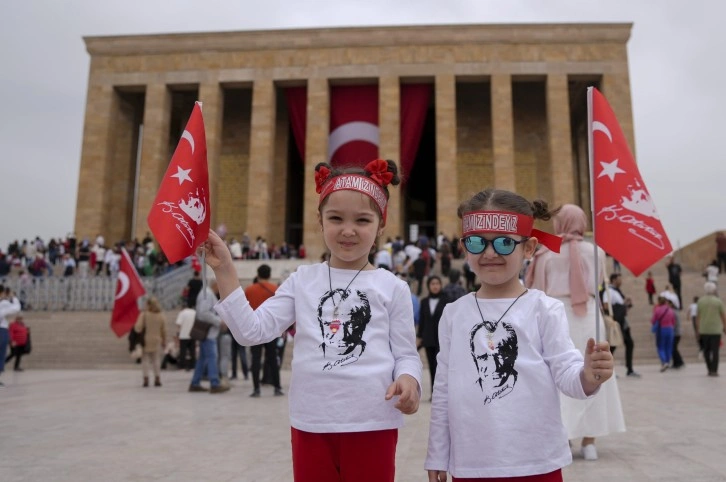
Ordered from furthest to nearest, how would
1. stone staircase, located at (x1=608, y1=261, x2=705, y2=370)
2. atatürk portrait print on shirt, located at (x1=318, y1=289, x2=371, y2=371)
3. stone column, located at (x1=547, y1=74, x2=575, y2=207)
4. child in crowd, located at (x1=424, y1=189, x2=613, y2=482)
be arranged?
stone column, located at (x1=547, y1=74, x2=575, y2=207)
stone staircase, located at (x1=608, y1=261, x2=705, y2=370)
atatürk portrait print on shirt, located at (x1=318, y1=289, x2=371, y2=371)
child in crowd, located at (x1=424, y1=189, x2=613, y2=482)

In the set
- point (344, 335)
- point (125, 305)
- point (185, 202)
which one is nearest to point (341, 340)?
point (344, 335)

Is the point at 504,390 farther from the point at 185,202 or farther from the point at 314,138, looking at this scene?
the point at 314,138

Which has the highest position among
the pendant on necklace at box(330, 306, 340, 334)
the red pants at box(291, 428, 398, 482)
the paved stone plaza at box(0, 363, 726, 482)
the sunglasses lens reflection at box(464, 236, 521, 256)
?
the sunglasses lens reflection at box(464, 236, 521, 256)

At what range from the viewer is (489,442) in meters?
1.92

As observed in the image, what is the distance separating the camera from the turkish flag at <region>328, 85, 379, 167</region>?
80.6 ft

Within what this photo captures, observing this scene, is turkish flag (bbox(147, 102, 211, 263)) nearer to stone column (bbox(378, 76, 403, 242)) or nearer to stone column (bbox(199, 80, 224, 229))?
stone column (bbox(378, 76, 403, 242))

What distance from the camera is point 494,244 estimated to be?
211 cm

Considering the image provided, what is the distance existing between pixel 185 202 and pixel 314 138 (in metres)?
22.5

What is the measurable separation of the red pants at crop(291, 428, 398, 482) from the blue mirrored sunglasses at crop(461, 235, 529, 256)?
716 millimetres

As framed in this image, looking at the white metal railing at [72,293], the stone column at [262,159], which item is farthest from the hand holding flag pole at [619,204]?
the stone column at [262,159]

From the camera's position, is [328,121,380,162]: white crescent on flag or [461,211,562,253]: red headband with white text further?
[328,121,380,162]: white crescent on flag

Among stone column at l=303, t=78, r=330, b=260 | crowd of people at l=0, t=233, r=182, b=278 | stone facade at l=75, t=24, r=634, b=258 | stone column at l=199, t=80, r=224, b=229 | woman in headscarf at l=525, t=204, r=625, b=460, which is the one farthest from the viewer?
stone column at l=199, t=80, r=224, b=229

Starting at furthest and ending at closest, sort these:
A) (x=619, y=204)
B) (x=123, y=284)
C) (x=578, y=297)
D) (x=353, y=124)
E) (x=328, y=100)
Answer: (x=353, y=124), (x=328, y=100), (x=123, y=284), (x=578, y=297), (x=619, y=204)

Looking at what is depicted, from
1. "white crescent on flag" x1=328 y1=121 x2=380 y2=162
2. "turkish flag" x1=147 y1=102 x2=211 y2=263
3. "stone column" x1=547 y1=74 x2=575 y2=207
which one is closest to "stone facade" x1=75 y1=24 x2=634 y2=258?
"stone column" x1=547 y1=74 x2=575 y2=207
